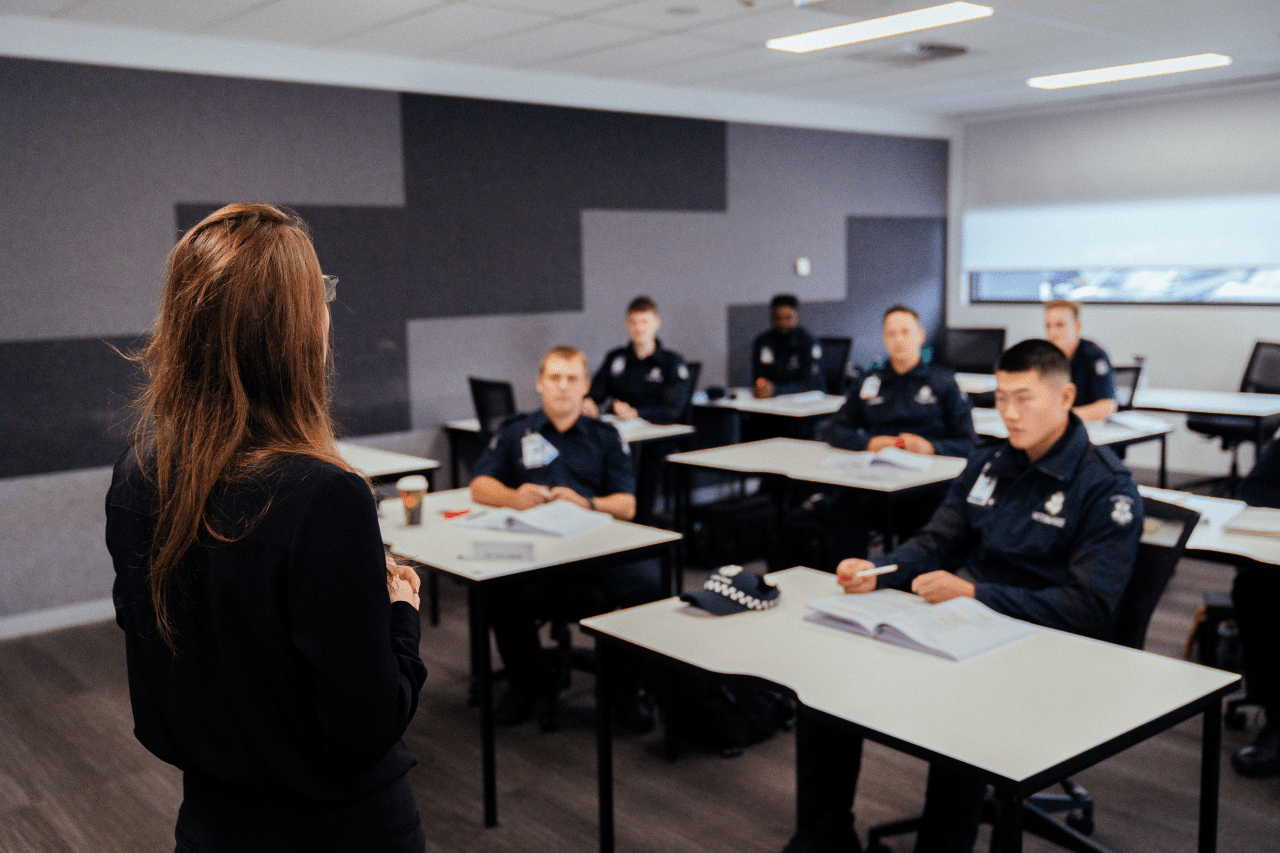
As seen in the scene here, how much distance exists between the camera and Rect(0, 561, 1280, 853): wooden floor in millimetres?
2750

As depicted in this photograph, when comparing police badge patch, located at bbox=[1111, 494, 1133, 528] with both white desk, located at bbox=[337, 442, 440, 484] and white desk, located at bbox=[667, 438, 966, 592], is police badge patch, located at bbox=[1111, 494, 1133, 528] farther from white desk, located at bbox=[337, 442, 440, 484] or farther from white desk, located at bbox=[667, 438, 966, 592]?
white desk, located at bbox=[337, 442, 440, 484]

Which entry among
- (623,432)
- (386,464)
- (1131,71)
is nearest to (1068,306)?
(1131,71)

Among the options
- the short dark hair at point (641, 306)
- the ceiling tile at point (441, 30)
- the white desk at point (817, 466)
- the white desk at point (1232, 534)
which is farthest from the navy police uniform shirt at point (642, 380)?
the white desk at point (1232, 534)

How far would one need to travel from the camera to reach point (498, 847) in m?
2.73

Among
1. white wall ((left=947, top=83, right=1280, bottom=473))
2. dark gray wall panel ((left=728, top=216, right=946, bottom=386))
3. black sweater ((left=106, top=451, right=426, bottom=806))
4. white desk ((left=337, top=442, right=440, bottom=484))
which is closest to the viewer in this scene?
black sweater ((left=106, top=451, right=426, bottom=806))

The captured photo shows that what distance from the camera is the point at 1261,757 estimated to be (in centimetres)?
303

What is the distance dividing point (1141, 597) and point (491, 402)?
3464 millimetres

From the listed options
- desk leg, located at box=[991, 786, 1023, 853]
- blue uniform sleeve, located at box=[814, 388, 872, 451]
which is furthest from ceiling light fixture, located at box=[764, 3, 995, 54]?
desk leg, located at box=[991, 786, 1023, 853]

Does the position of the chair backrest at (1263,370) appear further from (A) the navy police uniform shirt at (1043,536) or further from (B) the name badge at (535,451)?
(B) the name badge at (535,451)

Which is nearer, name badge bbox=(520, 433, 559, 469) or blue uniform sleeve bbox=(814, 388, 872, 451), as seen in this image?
name badge bbox=(520, 433, 559, 469)

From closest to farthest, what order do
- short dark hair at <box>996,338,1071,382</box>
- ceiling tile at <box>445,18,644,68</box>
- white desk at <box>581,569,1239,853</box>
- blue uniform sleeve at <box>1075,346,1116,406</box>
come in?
white desk at <box>581,569,1239,853</box>
short dark hair at <box>996,338,1071,382</box>
ceiling tile at <box>445,18,644,68</box>
blue uniform sleeve at <box>1075,346,1116,406</box>

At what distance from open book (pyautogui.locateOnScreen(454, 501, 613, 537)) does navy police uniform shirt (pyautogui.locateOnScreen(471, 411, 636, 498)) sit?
1.24ft

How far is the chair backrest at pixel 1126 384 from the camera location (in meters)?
5.85

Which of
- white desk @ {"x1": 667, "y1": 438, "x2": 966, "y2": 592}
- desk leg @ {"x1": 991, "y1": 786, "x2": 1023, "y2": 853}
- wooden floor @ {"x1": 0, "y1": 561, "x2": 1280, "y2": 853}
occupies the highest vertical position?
white desk @ {"x1": 667, "y1": 438, "x2": 966, "y2": 592}
